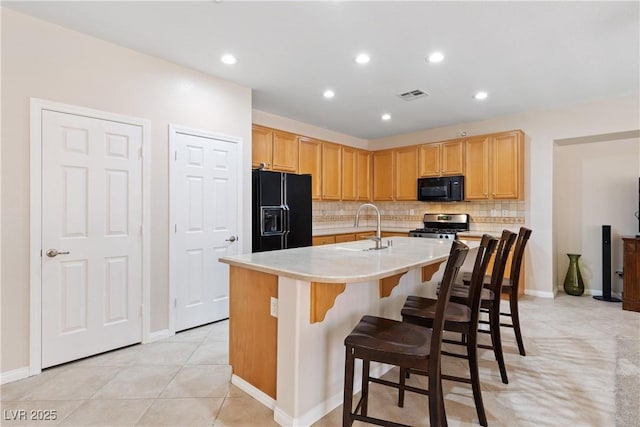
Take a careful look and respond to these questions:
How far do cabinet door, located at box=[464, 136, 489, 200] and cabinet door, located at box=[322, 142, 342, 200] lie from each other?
2067 mm

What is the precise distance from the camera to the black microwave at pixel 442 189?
5125 mm

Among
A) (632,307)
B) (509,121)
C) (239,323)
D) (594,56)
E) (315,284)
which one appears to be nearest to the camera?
(315,284)

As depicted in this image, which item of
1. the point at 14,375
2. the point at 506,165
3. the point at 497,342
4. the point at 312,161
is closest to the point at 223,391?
the point at 14,375

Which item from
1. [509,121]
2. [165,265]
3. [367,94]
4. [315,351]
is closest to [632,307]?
[509,121]

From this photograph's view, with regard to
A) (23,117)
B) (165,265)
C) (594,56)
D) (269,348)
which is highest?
(594,56)

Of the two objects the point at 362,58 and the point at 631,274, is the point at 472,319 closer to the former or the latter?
the point at 362,58

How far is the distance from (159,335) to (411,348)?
8.34 feet

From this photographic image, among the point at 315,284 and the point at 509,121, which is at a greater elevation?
the point at 509,121

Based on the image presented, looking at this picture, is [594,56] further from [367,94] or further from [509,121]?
[367,94]

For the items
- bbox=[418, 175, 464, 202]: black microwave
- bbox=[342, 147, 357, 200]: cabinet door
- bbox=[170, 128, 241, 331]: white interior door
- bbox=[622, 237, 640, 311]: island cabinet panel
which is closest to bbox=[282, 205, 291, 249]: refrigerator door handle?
bbox=[170, 128, 241, 331]: white interior door

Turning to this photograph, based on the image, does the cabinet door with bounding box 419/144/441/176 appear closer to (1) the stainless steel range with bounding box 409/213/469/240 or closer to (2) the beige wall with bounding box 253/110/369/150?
(1) the stainless steel range with bounding box 409/213/469/240

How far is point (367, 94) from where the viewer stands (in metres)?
4.04

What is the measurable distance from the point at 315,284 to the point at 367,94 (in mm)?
3011

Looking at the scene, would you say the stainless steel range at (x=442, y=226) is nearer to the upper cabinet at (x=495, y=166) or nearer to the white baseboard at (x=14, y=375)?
the upper cabinet at (x=495, y=166)
